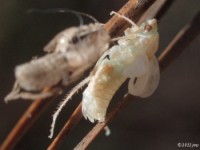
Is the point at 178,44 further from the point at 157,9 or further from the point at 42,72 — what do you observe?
the point at 42,72

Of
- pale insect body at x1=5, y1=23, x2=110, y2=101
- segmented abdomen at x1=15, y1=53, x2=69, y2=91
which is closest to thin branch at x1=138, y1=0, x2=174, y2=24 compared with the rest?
pale insect body at x1=5, y1=23, x2=110, y2=101

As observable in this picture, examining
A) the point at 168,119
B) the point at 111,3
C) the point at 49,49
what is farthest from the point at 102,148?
the point at 49,49

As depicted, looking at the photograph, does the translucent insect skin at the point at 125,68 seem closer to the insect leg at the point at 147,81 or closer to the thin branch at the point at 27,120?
the insect leg at the point at 147,81

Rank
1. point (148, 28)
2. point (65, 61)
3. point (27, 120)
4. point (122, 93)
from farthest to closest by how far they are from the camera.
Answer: point (122, 93) < point (148, 28) < point (65, 61) < point (27, 120)

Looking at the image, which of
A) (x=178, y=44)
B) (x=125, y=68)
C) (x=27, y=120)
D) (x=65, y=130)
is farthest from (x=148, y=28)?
(x=27, y=120)

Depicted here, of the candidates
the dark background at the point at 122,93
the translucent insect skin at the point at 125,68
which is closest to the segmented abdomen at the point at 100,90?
the translucent insect skin at the point at 125,68
